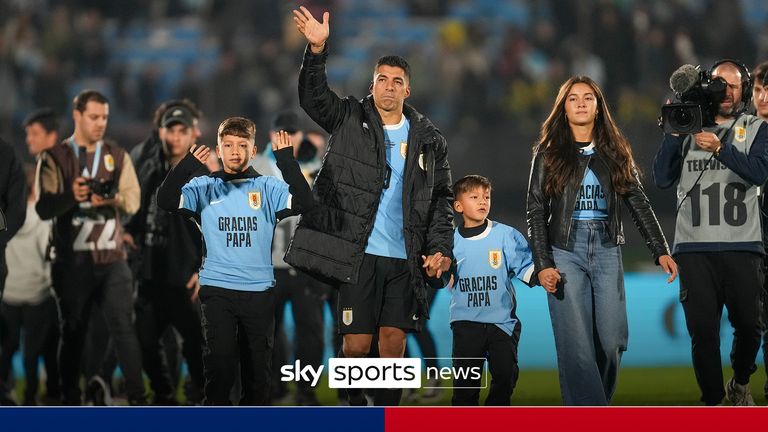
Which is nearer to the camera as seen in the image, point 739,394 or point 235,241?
point 235,241

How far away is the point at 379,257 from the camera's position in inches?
191

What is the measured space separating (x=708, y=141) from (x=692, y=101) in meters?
0.25

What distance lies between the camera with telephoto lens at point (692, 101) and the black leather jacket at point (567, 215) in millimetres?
280

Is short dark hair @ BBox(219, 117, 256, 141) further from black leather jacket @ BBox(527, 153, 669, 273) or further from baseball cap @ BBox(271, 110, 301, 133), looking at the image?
baseball cap @ BBox(271, 110, 301, 133)

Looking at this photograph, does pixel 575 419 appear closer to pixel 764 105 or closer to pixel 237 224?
pixel 237 224

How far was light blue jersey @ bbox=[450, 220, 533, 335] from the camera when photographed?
5.11 m

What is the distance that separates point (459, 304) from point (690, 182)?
111cm

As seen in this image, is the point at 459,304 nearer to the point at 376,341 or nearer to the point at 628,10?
the point at 376,341

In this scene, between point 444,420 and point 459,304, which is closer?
point 444,420

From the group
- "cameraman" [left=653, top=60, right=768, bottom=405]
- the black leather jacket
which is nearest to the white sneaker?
"cameraman" [left=653, top=60, right=768, bottom=405]

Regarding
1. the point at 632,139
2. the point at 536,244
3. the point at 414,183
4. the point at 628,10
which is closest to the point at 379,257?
the point at 414,183

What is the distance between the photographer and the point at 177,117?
617 cm

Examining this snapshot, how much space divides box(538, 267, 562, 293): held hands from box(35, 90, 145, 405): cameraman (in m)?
2.08

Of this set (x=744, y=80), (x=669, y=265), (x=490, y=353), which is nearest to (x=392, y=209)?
(x=490, y=353)
